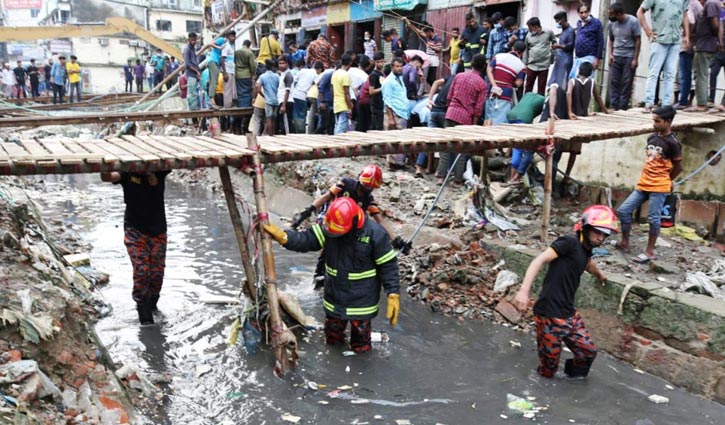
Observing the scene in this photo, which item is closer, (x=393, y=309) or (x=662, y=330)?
(x=393, y=309)

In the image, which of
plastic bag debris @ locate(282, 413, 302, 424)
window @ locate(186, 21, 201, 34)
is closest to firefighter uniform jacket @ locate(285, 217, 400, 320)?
plastic bag debris @ locate(282, 413, 302, 424)

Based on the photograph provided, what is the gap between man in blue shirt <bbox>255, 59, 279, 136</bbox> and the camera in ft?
39.1

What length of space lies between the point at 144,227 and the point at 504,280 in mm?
3922

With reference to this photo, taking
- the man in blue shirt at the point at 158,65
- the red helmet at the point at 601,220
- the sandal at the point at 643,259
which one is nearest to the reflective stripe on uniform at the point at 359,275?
the red helmet at the point at 601,220

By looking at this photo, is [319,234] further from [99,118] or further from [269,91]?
[269,91]

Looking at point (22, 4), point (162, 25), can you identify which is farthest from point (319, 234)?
point (22, 4)

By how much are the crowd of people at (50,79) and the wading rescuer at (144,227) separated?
61.1 feet

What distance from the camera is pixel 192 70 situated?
1379cm

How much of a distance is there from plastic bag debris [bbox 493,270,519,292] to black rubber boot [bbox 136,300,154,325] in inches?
148

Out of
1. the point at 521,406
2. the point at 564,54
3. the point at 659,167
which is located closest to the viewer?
the point at 521,406

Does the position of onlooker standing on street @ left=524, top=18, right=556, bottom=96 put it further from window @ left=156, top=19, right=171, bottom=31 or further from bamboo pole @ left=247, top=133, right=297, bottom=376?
window @ left=156, top=19, right=171, bottom=31

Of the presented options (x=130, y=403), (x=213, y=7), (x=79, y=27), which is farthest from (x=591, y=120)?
(x=213, y=7)

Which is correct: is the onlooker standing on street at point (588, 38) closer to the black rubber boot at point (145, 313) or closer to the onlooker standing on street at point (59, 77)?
the black rubber boot at point (145, 313)

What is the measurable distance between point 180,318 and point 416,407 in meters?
2.97
